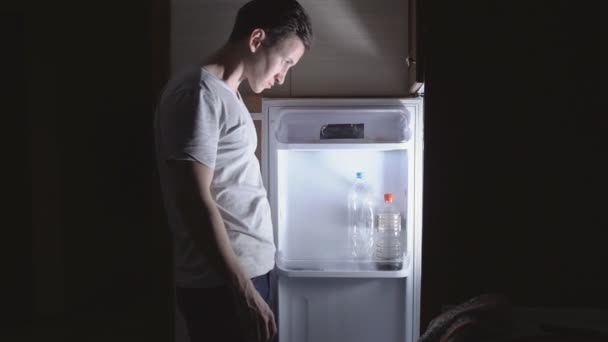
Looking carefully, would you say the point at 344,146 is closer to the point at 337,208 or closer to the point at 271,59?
the point at 337,208

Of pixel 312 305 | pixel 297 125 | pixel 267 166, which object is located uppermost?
pixel 297 125

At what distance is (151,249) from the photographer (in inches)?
57.7

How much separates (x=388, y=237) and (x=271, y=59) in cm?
78

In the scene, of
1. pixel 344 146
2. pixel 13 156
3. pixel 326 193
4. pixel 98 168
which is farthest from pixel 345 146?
pixel 13 156

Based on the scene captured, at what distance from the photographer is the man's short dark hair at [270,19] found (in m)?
0.98

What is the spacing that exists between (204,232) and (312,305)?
0.75 m

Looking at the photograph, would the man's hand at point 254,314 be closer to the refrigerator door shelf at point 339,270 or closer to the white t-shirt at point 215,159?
the white t-shirt at point 215,159

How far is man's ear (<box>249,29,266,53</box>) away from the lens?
3.22ft

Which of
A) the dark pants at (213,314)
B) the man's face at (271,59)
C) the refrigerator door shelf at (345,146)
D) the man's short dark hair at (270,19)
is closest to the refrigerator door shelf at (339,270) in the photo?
the refrigerator door shelf at (345,146)

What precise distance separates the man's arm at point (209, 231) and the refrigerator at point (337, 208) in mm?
555

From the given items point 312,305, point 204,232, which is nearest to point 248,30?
point 204,232

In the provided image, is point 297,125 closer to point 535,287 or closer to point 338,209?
point 338,209

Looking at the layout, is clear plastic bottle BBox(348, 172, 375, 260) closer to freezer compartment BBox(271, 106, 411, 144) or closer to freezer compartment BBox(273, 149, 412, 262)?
freezer compartment BBox(273, 149, 412, 262)

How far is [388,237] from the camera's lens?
1535 mm
